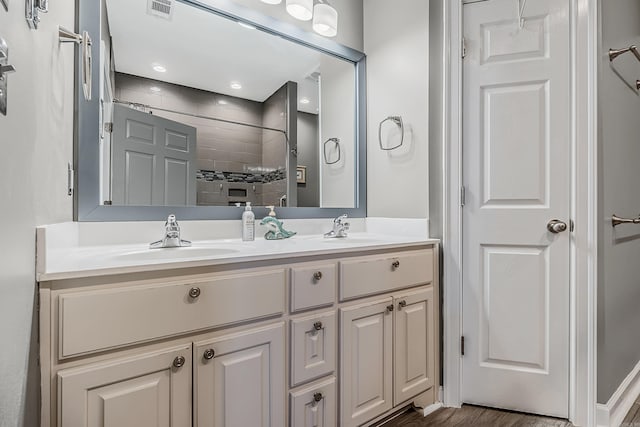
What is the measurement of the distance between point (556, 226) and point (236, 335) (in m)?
1.49

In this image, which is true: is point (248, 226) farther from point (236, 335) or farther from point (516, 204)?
point (516, 204)

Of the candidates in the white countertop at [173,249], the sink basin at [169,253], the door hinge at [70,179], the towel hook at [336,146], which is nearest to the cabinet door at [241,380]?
the white countertop at [173,249]

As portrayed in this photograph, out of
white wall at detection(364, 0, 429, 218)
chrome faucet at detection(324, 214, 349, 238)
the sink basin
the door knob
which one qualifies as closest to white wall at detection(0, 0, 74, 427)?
the sink basin

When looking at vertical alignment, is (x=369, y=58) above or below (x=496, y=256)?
above

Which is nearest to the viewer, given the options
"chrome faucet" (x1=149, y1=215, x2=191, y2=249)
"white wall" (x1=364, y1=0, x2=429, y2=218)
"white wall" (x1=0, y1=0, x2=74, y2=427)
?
"white wall" (x1=0, y1=0, x2=74, y2=427)

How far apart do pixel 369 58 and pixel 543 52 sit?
959 millimetres

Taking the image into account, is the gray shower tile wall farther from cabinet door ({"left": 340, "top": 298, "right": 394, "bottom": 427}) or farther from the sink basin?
cabinet door ({"left": 340, "top": 298, "right": 394, "bottom": 427})

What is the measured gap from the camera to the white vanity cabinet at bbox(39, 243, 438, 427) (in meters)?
0.92

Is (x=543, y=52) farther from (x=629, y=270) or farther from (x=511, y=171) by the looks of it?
(x=629, y=270)

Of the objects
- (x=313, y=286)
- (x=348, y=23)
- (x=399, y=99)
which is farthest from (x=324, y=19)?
(x=313, y=286)

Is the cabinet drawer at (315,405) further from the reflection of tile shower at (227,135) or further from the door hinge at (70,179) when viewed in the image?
the door hinge at (70,179)

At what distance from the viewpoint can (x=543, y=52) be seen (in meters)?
1.74

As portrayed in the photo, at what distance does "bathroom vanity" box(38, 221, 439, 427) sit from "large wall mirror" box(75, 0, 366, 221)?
0.90 ft

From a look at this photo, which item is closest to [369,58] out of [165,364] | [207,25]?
[207,25]
